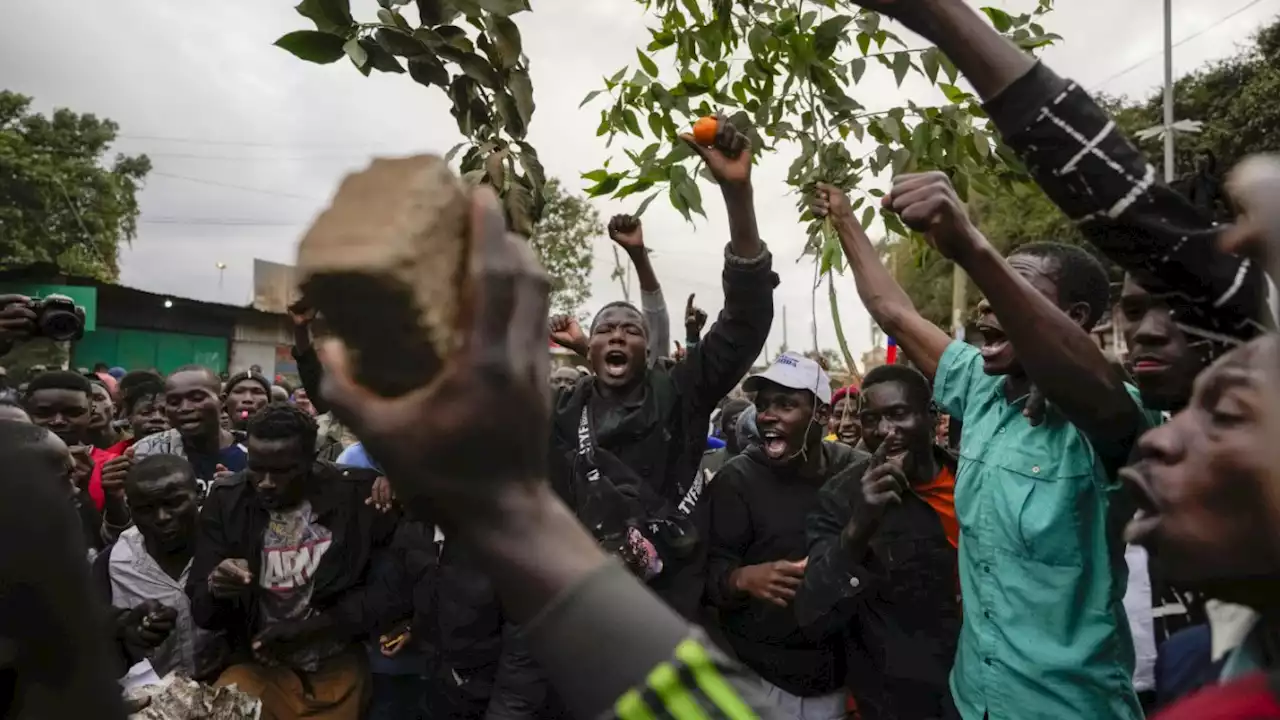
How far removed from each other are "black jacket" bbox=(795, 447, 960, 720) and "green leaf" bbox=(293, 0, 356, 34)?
2.10m

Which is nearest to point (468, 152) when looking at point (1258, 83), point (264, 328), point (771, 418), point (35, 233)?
point (771, 418)

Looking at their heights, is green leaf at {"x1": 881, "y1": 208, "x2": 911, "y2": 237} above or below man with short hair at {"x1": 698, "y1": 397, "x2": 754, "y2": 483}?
above

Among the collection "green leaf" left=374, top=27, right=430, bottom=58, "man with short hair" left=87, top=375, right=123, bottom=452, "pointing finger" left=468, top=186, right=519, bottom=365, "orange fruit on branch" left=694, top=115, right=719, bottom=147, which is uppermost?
"orange fruit on branch" left=694, top=115, right=719, bottom=147

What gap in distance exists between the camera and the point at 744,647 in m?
3.45

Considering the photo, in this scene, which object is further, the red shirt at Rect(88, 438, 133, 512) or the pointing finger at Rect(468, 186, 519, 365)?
the red shirt at Rect(88, 438, 133, 512)

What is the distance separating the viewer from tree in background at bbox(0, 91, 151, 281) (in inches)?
957

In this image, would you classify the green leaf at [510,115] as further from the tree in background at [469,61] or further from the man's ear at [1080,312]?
the man's ear at [1080,312]

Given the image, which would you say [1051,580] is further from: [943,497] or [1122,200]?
[943,497]

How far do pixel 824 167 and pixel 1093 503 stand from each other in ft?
3.83

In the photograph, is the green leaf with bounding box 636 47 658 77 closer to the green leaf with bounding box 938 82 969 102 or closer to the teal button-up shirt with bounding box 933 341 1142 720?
the green leaf with bounding box 938 82 969 102

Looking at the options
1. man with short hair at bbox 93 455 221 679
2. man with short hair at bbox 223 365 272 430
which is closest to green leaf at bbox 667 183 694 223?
man with short hair at bbox 93 455 221 679

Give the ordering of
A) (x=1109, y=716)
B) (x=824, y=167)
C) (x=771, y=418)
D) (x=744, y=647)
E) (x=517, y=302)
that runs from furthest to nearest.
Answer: (x=771, y=418)
(x=744, y=647)
(x=824, y=167)
(x=1109, y=716)
(x=517, y=302)

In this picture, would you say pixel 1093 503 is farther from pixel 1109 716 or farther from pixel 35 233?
pixel 35 233

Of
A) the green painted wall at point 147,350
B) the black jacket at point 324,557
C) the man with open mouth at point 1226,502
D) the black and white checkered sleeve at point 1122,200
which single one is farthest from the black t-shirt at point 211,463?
the green painted wall at point 147,350
